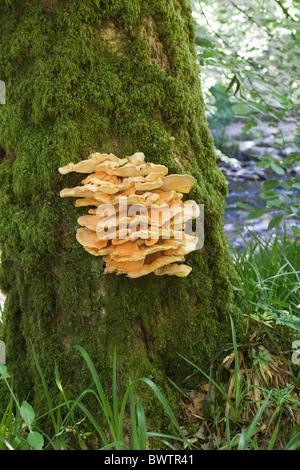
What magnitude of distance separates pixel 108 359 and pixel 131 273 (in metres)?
0.54

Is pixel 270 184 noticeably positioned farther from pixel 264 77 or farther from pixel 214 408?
pixel 214 408

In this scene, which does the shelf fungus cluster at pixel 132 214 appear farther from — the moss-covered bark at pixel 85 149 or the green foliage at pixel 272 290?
the green foliage at pixel 272 290

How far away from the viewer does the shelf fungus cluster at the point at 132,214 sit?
170 centimetres

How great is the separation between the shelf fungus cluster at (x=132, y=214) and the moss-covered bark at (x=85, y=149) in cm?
25

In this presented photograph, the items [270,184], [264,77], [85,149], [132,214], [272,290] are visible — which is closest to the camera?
[132,214]

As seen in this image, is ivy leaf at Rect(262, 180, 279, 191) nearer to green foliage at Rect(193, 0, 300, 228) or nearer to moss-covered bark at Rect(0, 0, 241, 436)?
green foliage at Rect(193, 0, 300, 228)

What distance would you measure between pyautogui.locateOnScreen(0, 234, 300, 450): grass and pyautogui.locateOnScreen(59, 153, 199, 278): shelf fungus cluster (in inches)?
21.1

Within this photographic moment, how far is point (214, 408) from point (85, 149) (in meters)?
1.57

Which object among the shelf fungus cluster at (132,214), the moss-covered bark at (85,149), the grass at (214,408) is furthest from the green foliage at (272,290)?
the shelf fungus cluster at (132,214)

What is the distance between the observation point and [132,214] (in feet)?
5.67

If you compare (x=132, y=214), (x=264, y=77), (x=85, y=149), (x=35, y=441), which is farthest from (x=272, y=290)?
(x=264, y=77)

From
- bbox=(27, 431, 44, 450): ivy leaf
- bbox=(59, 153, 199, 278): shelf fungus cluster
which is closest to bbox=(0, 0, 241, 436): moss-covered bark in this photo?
bbox=(59, 153, 199, 278): shelf fungus cluster

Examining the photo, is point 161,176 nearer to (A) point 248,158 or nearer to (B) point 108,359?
(B) point 108,359
